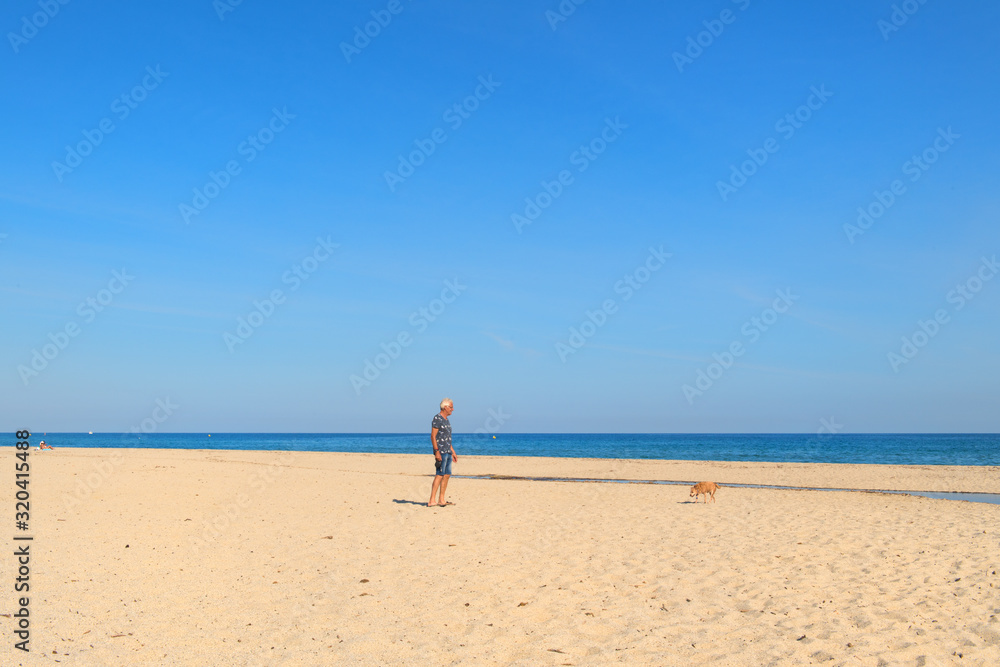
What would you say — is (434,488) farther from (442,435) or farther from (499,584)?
(499,584)

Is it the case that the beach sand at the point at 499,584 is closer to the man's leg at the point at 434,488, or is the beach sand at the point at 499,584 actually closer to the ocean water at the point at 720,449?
the man's leg at the point at 434,488

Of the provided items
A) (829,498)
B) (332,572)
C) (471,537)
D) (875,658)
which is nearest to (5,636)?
(332,572)

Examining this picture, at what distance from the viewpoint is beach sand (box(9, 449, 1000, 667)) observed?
577cm

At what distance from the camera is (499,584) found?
7.86 m

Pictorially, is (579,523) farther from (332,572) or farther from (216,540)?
(216,540)

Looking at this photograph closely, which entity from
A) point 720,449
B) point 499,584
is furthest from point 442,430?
point 720,449

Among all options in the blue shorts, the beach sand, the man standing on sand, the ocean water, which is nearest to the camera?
the beach sand

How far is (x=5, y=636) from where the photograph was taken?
592 cm

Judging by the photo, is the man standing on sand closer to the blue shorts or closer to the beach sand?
the blue shorts

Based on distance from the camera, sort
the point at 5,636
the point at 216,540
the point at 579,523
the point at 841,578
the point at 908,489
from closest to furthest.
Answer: the point at 5,636, the point at 841,578, the point at 216,540, the point at 579,523, the point at 908,489

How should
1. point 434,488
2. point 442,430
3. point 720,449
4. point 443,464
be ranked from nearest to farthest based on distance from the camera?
1. point 442,430
2. point 443,464
3. point 434,488
4. point 720,449

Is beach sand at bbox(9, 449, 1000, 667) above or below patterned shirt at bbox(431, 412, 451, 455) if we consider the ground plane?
below

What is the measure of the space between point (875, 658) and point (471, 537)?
21.4ft

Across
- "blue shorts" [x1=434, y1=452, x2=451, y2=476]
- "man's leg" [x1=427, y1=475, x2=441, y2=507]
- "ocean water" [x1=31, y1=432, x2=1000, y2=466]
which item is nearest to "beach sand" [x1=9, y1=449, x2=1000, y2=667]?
"man's leg" [x1=427, y1=475, x2=441, y2=507]
